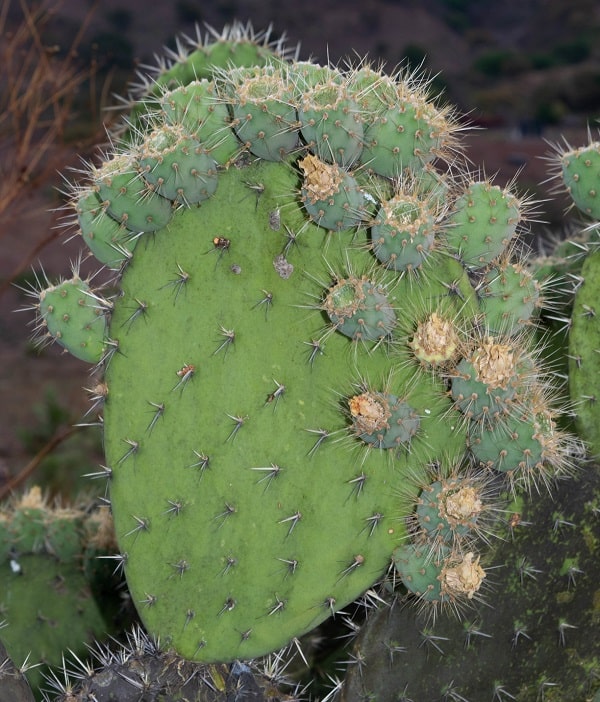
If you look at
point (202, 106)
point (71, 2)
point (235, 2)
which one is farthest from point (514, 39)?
point (202, 106)

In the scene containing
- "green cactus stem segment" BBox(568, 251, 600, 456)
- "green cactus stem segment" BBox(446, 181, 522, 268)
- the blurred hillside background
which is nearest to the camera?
"green cactus stem segment" BBox(446, 181, 522, 268)

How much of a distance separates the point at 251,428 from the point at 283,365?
110 millimetres

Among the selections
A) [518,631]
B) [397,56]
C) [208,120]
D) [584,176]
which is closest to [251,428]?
[208,120]

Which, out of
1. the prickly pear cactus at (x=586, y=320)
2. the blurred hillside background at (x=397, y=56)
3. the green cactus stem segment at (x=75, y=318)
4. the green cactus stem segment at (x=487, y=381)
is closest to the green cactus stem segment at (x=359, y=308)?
the green cactus stem segment at (x=487, y=381)

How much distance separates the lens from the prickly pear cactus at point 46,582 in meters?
1.78

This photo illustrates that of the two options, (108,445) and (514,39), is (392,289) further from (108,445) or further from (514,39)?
(514,39)

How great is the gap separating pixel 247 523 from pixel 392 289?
0.43 meters

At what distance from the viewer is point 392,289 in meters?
1.28

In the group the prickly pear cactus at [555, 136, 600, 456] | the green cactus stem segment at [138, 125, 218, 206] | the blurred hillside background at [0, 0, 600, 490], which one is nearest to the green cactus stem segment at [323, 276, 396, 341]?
the green cactus stem segment at [138, 125, 218, 206]

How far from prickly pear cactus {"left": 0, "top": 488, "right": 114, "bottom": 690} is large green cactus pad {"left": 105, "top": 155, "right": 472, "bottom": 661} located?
0.53m

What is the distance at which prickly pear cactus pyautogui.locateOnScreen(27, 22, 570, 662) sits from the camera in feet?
4.20

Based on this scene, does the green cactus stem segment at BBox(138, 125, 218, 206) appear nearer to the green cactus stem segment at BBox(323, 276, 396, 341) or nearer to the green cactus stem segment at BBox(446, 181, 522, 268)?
the green cactus stem segment at BBox(323, 276, 396, 341)

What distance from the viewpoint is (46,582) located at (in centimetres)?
184

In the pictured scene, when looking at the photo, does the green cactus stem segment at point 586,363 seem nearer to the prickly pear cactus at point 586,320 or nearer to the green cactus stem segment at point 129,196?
the prickly pear cactus at point 586,320
